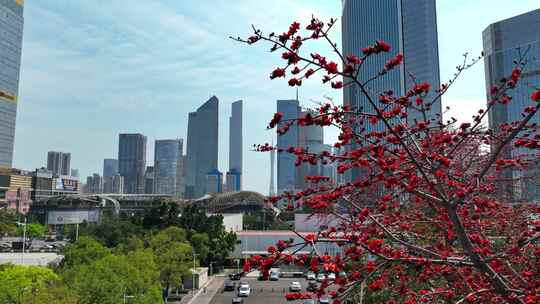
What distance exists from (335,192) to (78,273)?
50.3 ft

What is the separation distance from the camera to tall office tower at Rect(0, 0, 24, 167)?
103 meters

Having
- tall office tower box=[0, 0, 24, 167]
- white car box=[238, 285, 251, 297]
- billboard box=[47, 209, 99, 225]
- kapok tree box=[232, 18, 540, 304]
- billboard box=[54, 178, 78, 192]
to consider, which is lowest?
white car box=[238, 285, 251, 297]

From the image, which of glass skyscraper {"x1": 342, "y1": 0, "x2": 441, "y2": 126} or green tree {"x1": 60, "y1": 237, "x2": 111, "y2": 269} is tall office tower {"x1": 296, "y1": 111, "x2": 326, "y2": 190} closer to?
green tree {"x1": 60, "y1": 237, "x2": 111, "y2": 269}

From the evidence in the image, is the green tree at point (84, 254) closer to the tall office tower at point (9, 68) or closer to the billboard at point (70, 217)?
the billboard at point (70, 217)

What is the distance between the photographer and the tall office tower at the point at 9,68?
10294 centimetres

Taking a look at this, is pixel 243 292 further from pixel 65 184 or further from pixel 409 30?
pixel 65 184

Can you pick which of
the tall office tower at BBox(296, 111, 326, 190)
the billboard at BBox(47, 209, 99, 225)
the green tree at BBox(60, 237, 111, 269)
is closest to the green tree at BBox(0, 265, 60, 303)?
the green tree at BBox(60, 237, 111, 269)

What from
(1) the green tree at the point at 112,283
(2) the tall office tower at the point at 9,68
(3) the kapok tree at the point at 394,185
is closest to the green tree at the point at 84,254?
(1) the green tree at the point at 112,283

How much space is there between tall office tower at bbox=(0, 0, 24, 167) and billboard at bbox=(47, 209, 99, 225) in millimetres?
43501

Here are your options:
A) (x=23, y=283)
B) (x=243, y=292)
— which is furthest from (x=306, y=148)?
(x=243, y=292)

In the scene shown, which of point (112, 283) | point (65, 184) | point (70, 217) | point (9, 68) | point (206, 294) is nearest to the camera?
point (112, 283)

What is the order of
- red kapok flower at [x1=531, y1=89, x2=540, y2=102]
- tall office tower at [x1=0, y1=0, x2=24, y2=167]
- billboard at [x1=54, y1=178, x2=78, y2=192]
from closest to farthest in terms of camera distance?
1. red kapok flower at [x1=531, y1=89, x2=540, y2=102]
2. tall office tower at [x1=0, y1=0, x2=24, y2=167]
3. billboard at [x1=54, y1=178, x2=78, y2=192]

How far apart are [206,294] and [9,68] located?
342ft

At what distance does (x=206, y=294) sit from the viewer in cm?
2970
